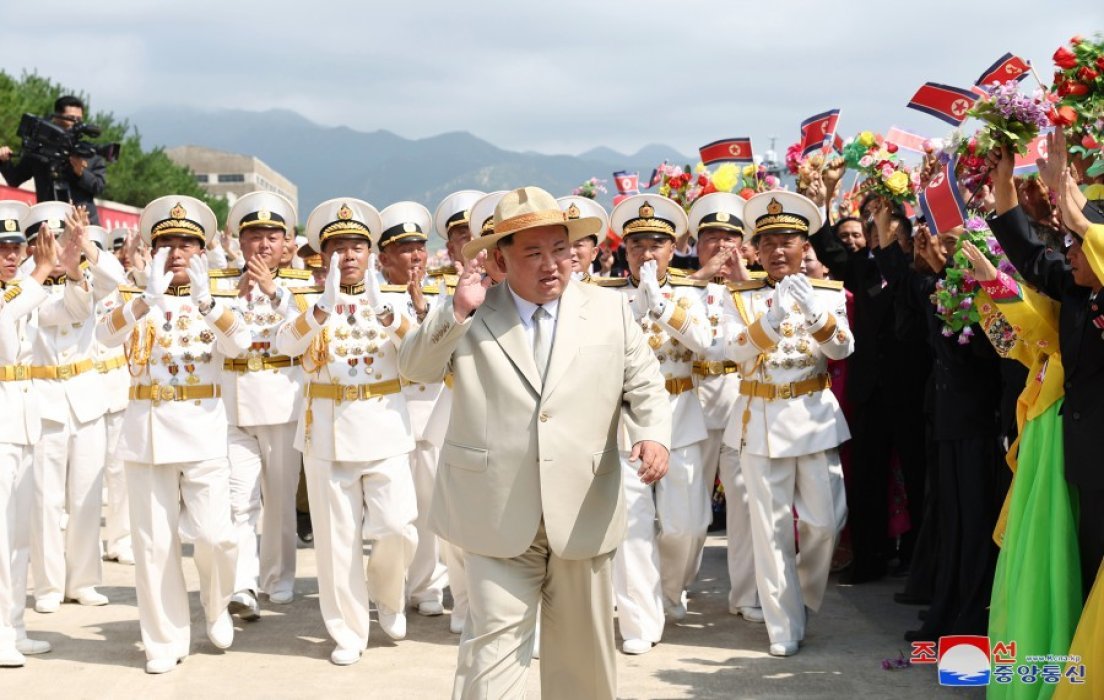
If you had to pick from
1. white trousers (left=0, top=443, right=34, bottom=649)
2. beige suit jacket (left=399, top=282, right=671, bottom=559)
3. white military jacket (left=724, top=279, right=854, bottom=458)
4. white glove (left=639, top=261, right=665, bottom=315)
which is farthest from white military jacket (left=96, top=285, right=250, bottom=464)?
white military jacket (left=724, top=279, right=854, bottom=458)

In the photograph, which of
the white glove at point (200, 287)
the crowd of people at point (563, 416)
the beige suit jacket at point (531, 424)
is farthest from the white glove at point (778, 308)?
the white glove at point (200, 287)

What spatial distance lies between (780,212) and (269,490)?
149 inches

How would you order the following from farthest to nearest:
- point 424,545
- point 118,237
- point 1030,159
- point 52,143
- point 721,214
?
point 118,237 < point 52,143 < point 721,214 < point 424,545 < point 1030,159

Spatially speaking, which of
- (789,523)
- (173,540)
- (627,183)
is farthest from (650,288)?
(627,183)

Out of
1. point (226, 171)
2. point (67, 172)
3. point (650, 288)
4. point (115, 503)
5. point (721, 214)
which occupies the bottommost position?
point (115, 503)

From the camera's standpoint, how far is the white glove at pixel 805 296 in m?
6.41

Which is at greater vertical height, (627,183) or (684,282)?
(627,183)

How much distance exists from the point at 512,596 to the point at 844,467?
4.57 metres

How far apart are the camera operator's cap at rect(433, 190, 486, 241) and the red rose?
4.01 meters

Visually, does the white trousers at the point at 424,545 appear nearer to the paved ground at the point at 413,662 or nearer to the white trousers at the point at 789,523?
the paved ground at the point at 413,662

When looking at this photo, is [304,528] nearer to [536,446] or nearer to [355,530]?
[355,530]

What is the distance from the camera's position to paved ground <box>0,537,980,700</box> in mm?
6109

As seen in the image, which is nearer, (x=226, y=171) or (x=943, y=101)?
(x=943, y=101)

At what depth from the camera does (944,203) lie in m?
5.81
